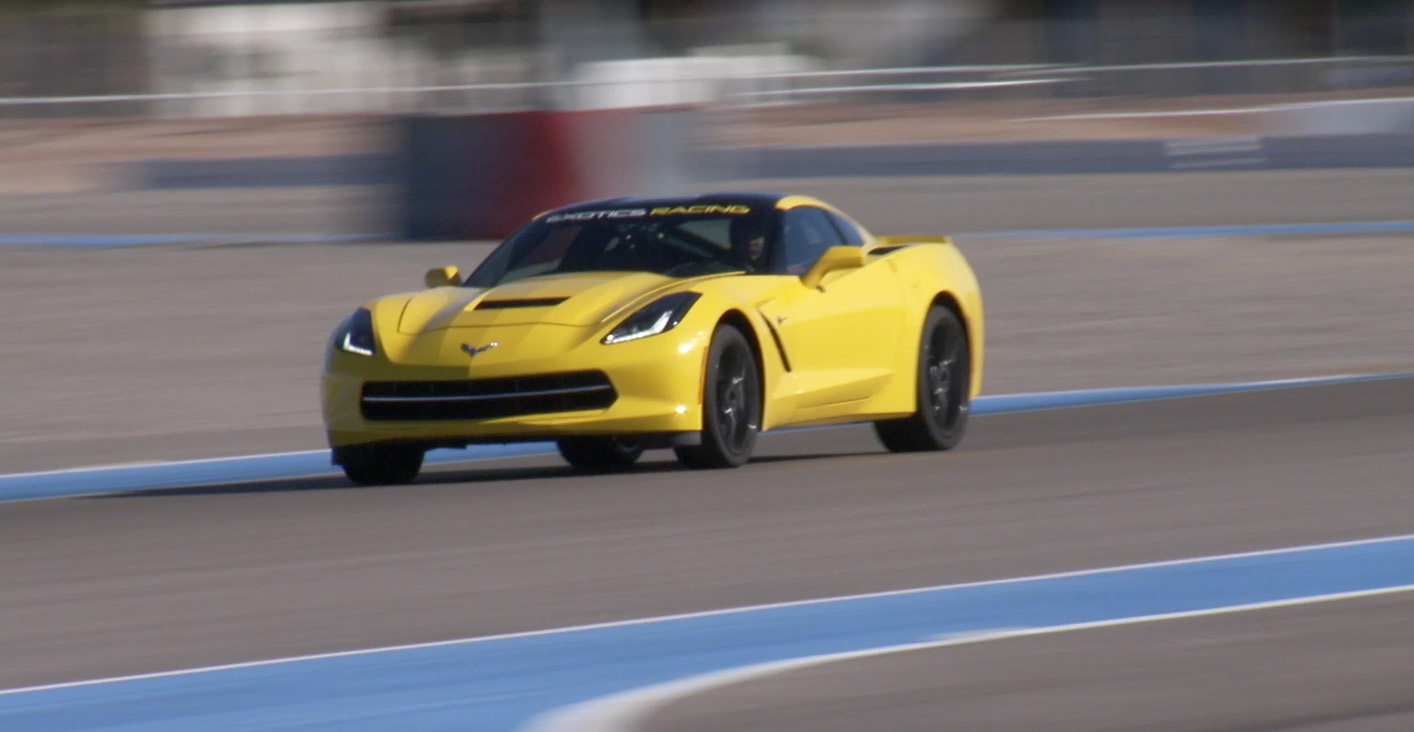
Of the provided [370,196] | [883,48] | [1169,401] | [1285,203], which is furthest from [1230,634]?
[883,48]

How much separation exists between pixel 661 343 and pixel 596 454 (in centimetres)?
145

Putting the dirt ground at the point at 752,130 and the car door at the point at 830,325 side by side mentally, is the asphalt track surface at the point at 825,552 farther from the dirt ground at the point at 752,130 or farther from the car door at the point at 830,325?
the dirt ground at the point at 752,130

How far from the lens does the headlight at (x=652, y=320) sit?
Result: 30.5 feet

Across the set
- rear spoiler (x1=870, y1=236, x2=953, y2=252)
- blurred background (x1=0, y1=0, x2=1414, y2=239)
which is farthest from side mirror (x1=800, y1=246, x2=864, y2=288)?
blurred background (x1=0, y1=0, x2=1414, y2=239)

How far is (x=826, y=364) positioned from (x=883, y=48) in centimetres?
3484

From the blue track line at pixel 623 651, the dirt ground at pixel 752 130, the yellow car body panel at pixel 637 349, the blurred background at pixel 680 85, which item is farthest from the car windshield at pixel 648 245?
the dirt ground at pixel 752 130

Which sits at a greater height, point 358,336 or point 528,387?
point 358,336

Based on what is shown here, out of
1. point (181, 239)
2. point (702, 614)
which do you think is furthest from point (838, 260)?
point (181, 239)

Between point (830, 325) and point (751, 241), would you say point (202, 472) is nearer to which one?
point (751, 241)

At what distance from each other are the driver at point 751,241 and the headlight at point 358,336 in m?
1.52

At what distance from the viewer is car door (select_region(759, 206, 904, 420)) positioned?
9.88 metres

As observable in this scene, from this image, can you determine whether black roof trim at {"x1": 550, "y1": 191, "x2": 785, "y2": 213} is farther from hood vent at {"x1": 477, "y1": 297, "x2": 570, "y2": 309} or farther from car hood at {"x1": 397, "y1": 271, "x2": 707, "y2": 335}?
hood vent at {"x1": 477, "y1": 297, "x2": 570, "y2": 309}

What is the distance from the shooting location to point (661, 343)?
9.22m

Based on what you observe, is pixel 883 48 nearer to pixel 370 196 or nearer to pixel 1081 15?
pixel 1081 15
